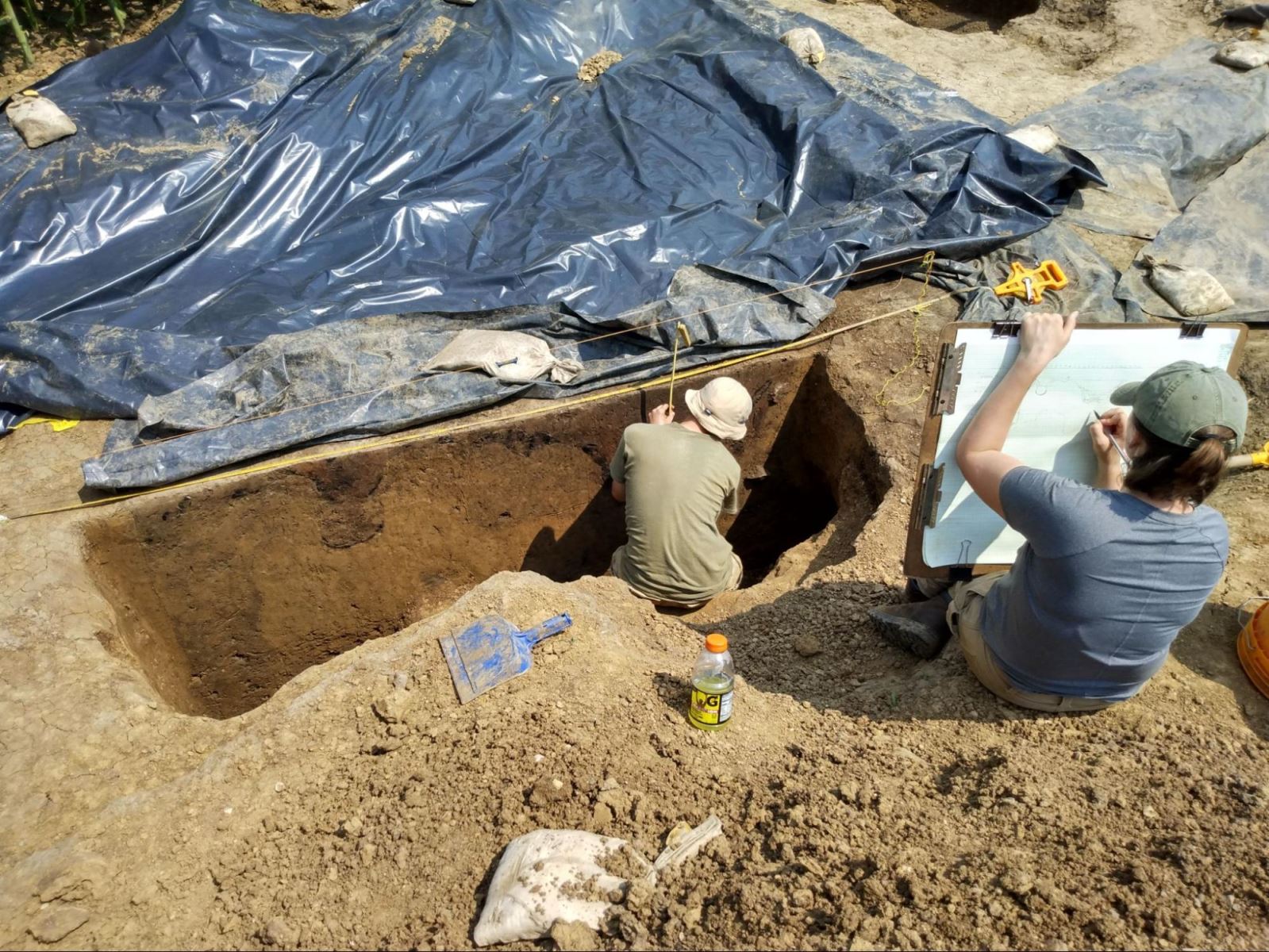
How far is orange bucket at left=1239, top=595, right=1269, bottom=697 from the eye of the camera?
9.59 feet

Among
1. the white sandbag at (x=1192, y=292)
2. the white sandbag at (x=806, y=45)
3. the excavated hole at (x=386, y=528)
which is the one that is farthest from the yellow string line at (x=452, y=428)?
the white sandbag at (x=806, y=45)

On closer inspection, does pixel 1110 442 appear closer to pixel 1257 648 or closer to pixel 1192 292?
pixel 1257 648

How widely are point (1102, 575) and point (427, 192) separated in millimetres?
4473

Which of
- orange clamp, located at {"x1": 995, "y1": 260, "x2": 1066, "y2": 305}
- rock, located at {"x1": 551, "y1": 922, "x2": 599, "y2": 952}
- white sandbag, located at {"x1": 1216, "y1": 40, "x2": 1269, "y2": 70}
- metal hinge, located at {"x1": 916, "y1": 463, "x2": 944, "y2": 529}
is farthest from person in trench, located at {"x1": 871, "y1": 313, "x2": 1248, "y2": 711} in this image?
white sandbag, located at {"x1": 1216, "y1": 40, "x2": 1269, "y2": 70}

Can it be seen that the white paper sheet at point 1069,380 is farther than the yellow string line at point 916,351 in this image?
No

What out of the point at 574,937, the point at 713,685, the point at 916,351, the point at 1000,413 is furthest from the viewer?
the point at 916,351

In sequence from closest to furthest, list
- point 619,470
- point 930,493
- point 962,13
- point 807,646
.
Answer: point 930,493 < point 807,646 < point 619,470 < point 962,13

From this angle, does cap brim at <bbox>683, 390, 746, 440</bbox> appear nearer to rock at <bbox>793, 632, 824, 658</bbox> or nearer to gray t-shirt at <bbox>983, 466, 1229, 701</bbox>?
rock at <bbox>793, 632, 824, 658</bbox>

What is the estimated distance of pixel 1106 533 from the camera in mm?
2299

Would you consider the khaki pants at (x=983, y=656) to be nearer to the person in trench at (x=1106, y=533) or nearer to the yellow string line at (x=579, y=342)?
the person in trench at (x=1106, y=533)

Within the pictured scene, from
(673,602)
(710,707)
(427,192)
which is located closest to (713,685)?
(710,707)

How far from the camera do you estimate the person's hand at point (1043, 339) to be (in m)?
2.71

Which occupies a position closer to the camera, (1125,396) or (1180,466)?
(1180,466)

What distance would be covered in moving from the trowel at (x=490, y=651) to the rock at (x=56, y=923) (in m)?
1.20
